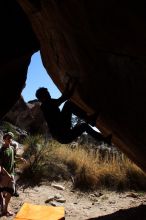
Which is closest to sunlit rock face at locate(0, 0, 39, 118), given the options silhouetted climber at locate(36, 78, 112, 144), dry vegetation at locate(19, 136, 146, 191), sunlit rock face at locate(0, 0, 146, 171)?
sunlit rock face at locate(0, 0, 146, 171)

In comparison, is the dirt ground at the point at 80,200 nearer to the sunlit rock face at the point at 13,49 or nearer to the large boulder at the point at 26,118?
the sunlit rock face at the point at 13,49

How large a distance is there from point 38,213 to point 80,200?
3200 mm

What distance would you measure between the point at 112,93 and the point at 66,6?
151cm

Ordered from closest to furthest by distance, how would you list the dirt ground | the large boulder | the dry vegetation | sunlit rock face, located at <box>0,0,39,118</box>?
1. sunlit rock face, located at <box>0,0,39,118</box>
2. the dirt ground
3. the dry vegetation
4. the large boulder

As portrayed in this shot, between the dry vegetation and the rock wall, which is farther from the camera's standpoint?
the dry vegetation

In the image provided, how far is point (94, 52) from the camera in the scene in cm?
543

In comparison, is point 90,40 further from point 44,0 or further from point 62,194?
point 62,194

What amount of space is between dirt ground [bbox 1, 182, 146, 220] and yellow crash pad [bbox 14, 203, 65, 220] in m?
0.34

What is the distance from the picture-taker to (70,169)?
16328 mm

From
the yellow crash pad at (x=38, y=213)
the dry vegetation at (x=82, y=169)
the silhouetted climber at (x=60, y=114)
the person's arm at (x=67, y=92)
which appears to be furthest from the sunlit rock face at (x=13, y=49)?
the dry vegetation at (x=82, y=169)

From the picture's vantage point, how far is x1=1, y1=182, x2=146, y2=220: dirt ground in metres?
11.9

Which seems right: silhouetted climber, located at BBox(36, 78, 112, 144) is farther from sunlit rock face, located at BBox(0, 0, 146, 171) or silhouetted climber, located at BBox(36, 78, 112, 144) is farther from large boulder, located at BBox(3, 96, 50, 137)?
large boulder, located at BBox(3, 96, 50, 137)

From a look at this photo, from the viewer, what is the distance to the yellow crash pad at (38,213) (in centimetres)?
1004

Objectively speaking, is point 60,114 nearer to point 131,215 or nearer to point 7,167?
point 131,215
